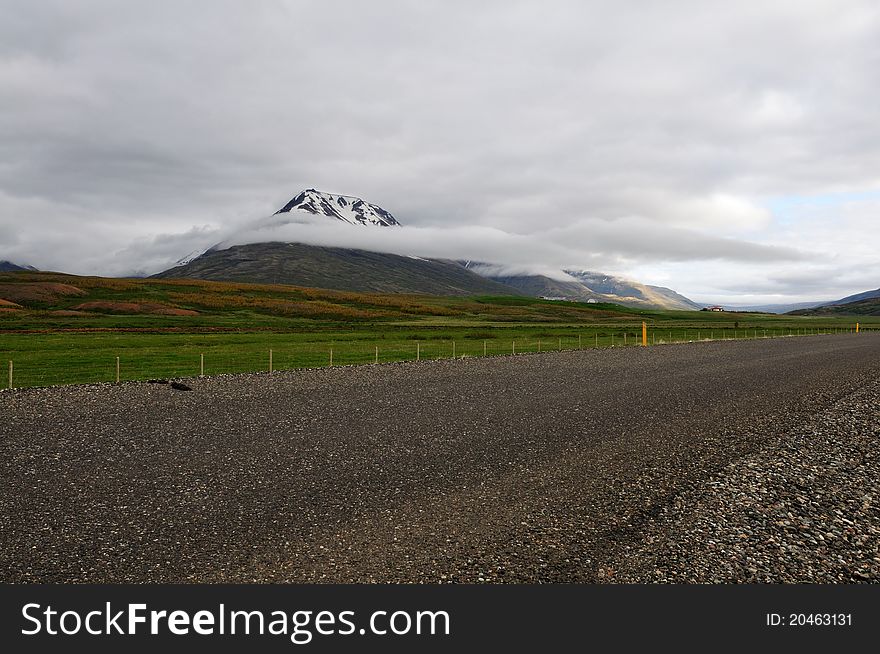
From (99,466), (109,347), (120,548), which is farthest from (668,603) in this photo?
(109,347)

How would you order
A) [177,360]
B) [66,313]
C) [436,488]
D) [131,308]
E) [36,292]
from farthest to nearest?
[36,292] → [131,308] → [66,313] → [177,360] → [436,488]

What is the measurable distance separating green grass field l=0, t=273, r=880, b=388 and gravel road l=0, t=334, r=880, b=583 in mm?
16625

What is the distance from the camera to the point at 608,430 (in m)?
16.9

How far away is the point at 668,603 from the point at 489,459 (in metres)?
7.01

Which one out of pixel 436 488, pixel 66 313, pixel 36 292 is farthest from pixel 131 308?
pixel 436 488

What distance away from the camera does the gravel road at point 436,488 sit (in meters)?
7.91

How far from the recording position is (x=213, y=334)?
7362 cm

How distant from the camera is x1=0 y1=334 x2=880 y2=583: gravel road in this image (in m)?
7.91

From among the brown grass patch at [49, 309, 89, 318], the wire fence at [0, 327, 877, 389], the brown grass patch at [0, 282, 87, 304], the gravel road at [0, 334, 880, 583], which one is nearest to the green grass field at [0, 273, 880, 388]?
the wire fence at [0, 327, 877, 389]

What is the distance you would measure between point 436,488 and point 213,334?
69.5 m

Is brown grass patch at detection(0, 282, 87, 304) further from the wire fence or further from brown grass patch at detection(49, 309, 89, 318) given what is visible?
the wire fence

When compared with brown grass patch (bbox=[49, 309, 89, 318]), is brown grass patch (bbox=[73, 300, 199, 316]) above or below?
above

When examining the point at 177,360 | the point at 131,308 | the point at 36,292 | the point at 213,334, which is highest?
the point at 36,292

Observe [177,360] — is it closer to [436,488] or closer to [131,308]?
[436,488]
